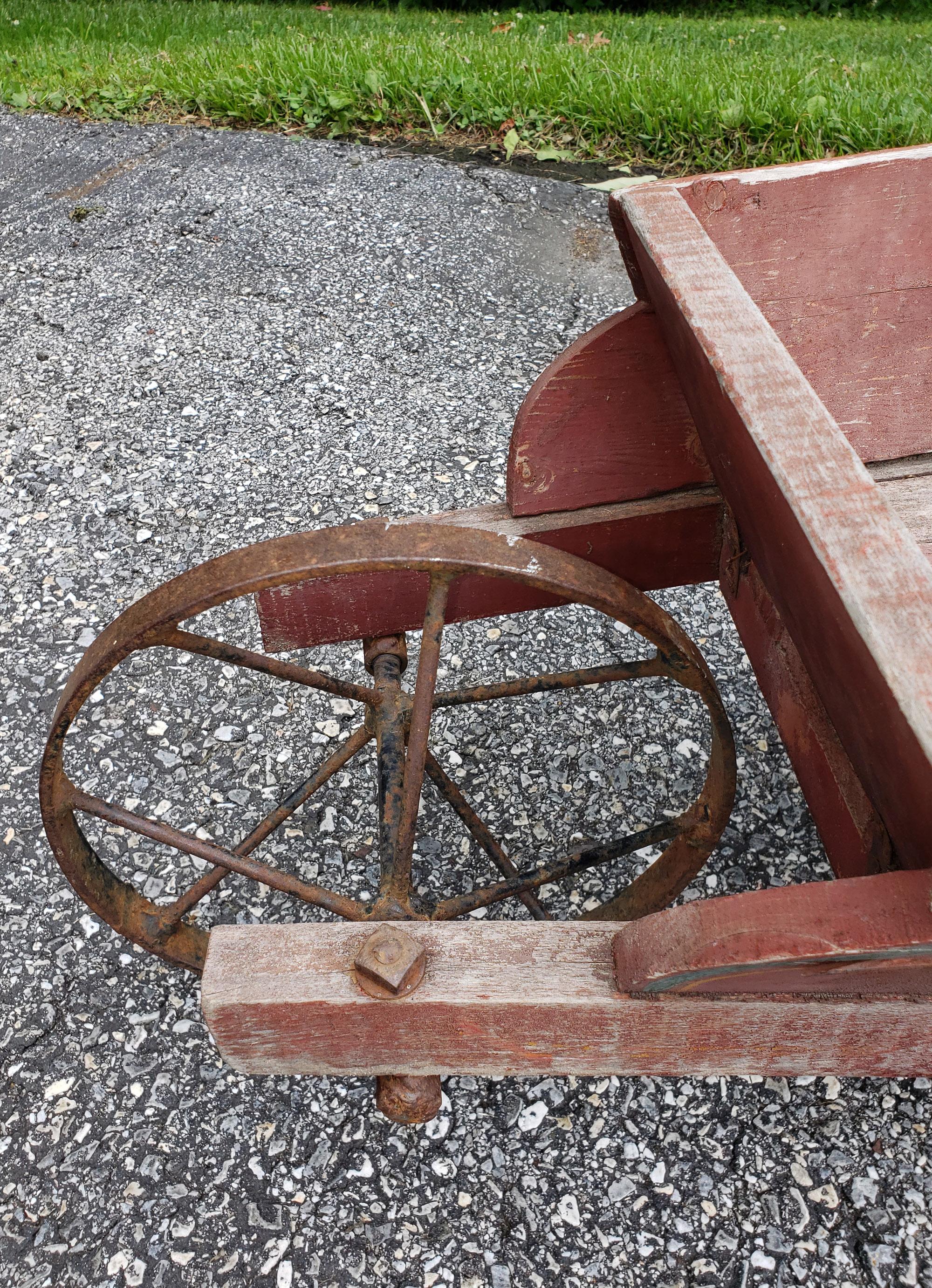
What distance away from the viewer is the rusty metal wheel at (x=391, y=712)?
1.15m

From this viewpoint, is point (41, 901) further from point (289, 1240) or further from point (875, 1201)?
point (875, 1201)

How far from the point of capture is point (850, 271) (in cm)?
167

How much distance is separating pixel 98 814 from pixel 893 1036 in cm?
107

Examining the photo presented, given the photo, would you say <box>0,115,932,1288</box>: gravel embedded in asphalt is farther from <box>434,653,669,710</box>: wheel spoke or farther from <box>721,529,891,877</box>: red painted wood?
<box>721,529,891,877</box>: red painted wood

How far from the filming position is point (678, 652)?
1.26 m

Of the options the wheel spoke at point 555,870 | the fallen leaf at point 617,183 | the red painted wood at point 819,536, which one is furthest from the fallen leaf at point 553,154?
the wheel spoke at point 555,870

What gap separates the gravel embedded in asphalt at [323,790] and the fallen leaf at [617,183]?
0.34 feet

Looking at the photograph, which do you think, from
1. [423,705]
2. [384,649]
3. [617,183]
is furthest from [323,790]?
[617,183]

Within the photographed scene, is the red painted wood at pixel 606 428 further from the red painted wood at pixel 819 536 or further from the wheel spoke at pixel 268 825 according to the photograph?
the wheel spoke at pixel 268 825

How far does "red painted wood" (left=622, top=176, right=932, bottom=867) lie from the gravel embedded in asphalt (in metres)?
0.72

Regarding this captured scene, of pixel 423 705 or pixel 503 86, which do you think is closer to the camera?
pixel 423 705

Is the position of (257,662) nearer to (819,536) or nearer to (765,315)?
(819,536)

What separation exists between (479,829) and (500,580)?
19.2 inches

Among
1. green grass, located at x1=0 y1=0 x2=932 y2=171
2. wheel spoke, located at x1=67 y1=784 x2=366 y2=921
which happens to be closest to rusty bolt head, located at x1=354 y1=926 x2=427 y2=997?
wheel spoke, located at x1=67 y1=784 x2=366 y2=921
